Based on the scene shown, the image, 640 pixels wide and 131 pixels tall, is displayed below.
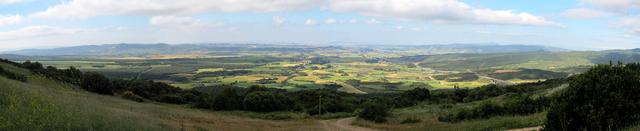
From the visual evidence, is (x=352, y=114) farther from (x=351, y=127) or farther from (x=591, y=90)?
(x=591, y=90)

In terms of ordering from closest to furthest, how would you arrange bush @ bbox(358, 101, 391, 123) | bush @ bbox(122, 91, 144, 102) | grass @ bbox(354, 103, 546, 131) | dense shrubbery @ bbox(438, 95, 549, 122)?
grass @ bbox(354, 103, 546, 131), dense shrubbery @ bbox(438, 95, 549, 122), bush @ bbox(358, 101, 391, 123), bush @ bbox(122, 91, 144, 102)

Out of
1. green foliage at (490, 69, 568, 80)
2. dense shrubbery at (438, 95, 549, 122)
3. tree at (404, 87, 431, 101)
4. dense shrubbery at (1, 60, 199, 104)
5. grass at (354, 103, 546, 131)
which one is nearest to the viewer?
grass at (354, 103, 546, 131)

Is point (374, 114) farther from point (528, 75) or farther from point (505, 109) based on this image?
point (528, 75)

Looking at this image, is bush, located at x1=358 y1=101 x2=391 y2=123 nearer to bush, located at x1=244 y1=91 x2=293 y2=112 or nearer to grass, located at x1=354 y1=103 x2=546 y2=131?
grass, located at x1=354 y1=103 x2=546 y2=131

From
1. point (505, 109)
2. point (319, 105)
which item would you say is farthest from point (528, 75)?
point (505, 109)

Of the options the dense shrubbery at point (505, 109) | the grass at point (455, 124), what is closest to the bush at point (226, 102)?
the grass at point (455, 124)

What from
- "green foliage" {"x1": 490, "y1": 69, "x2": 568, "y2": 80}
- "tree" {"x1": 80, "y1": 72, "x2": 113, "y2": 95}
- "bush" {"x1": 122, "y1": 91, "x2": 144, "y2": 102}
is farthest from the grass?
"green foliage" {"x1": 490, "y1": 69, "x2": 568, "y2": 80}

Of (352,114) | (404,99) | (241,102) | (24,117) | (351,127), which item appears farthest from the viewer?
(404,99)

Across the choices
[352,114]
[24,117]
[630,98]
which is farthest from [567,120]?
[352,114]
